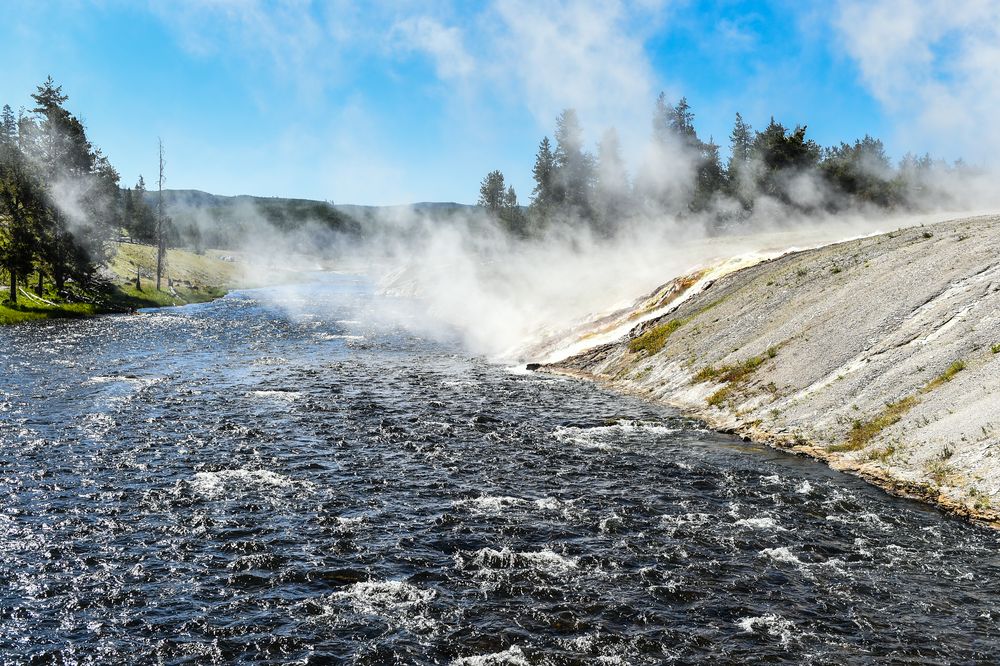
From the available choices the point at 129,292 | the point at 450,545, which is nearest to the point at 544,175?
the point at 129,292

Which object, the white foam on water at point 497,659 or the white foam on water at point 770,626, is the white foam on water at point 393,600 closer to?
the white foam on water at point 497,659

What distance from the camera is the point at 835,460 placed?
76.1 ft

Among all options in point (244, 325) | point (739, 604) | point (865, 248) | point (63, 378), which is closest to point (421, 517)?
point (739, 604)

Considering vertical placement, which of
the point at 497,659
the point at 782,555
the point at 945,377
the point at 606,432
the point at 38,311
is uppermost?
the point at 945,377

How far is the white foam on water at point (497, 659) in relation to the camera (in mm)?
11492

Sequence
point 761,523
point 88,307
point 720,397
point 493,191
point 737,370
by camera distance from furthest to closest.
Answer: point 493,191
point 88,307
point 737,370
point 720,397
point 761,523

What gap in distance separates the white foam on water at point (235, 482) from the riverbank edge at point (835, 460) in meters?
18.3

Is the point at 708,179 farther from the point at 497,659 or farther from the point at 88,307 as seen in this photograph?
the point at 497,659

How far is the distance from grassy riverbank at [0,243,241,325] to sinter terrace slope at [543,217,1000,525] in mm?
54962

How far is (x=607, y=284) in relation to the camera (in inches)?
2458

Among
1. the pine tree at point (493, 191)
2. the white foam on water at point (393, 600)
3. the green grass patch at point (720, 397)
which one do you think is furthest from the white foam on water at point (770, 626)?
the pine tree at point (493, 191)

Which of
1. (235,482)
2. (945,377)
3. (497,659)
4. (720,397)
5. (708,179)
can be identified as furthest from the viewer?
(708,179)

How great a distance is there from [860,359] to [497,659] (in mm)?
23876

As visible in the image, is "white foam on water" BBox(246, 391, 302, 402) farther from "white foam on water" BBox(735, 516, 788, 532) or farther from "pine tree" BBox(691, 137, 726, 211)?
"pine tree" BBox(691, 137, 726, 211)
